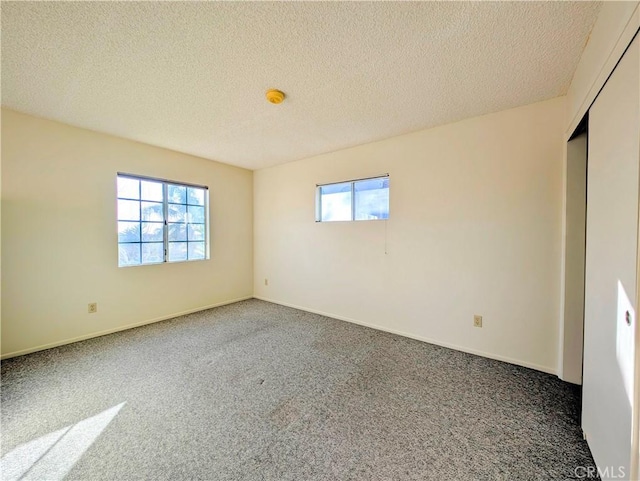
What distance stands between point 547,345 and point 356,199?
2.51 m

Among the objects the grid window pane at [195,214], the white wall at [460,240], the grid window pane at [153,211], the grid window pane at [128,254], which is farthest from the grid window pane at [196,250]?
the white wall at [460,240]

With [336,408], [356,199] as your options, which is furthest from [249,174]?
[336,408]

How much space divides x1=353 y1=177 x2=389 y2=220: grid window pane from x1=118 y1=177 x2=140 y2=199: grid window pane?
294 centimetres

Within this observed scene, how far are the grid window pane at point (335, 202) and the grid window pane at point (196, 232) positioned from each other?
2003 millimetres

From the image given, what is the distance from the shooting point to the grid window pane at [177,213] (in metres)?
3.63

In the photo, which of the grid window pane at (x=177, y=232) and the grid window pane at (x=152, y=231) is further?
the grid window pane at (x=177, y=232)

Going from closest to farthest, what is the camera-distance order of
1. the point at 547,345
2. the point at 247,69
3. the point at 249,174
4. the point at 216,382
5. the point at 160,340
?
1. the point at 247,69
2. the point at 216,382
3. the point at 547,345
4. the point at 160,340
5. the point at 249,174

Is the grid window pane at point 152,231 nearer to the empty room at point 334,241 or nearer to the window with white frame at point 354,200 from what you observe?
the empty room at point 334,241

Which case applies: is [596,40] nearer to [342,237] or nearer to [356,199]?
[356,199]

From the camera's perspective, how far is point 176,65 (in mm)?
1765

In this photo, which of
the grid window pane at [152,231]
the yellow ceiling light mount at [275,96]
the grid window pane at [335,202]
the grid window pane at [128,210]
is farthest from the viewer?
the grid window pane at [335,202]

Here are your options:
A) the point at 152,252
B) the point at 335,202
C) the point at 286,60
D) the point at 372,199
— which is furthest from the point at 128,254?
the point at 372,199

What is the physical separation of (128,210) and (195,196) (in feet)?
3.09

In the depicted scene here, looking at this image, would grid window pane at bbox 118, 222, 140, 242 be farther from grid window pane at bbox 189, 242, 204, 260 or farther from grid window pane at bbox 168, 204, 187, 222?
grid window pane at bbox 189, 242, 204, 260
